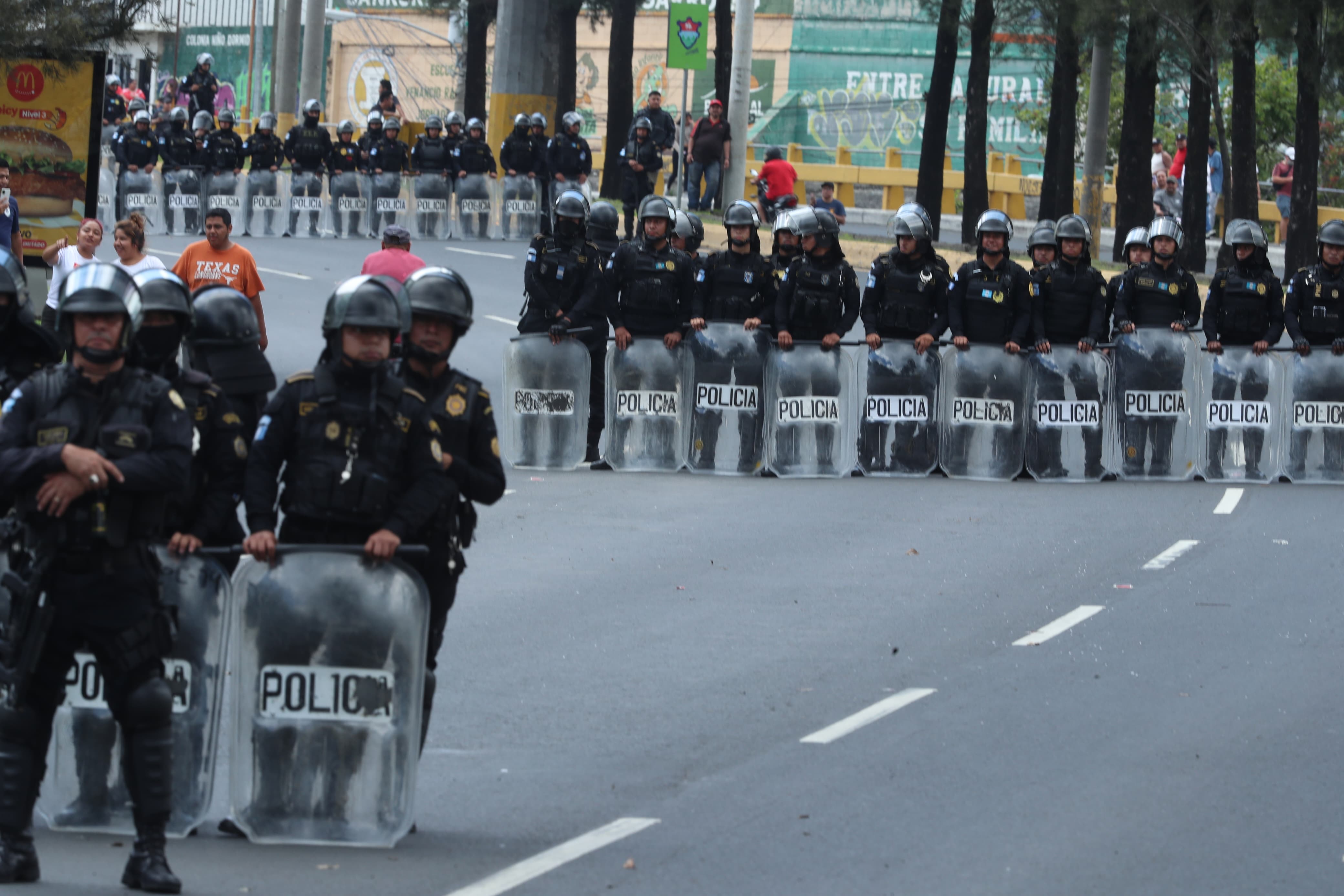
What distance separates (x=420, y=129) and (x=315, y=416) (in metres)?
33.2

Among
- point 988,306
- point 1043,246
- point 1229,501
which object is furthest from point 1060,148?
point 1229,501

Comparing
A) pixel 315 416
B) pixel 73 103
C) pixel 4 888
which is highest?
pixel 73 103

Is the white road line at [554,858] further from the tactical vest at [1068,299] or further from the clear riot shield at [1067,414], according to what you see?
the tactical vest at [1068,299]

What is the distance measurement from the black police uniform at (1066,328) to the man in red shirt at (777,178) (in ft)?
58.7

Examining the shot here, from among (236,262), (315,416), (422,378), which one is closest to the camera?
(315,416)

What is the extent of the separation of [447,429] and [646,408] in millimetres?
8495

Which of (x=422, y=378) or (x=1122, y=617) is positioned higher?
(x=422, y=378)

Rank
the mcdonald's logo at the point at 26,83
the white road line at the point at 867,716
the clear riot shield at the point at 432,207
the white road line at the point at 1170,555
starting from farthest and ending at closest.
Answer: the clear riot shield at the point at 432,207 < the mcdonald's logo at the point at 26,83 < the white road line at the point at 1170,555 < the white road line at the point at 867,716

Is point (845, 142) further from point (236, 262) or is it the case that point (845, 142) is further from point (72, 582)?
point (72, 582)

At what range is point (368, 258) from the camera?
1529 centimetres

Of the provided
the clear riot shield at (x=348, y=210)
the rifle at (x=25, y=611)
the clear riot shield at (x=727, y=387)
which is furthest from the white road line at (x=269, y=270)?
the rifle at (x=25, y=611)

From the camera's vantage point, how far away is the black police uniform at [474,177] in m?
31.5

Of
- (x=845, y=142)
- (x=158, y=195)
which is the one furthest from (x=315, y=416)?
(x=845, y=142)

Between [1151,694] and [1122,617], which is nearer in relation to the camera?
[1151,694]
